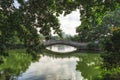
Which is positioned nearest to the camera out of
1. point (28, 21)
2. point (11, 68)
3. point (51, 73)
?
point (28, 21)

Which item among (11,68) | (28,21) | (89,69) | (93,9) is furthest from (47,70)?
(28,21)

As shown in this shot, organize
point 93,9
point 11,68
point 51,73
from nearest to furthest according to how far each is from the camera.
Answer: point 93,9, point 51,73, point 11,68

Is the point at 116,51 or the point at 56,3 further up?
the point at 116,51

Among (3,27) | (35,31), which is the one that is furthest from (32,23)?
(3,27)

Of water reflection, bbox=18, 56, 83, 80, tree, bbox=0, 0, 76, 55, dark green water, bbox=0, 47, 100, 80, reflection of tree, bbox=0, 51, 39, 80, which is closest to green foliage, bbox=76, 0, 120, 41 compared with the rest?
tree, bbox=0, 0, 76, 55

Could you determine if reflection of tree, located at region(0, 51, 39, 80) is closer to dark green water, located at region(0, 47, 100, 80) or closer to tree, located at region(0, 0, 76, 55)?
dark green water, located at region(0, 47, 100, 80)

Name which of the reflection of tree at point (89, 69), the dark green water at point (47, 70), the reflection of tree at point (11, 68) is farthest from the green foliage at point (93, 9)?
the reflection of tree at point (89, 69)

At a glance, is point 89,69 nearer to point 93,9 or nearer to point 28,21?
point 93,9

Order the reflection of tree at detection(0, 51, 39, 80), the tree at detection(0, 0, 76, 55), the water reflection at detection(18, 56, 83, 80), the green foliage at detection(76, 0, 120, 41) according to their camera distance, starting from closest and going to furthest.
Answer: the tree at detection(0, 0, 76, 55) → the green foliage at detection(76, 0, 120, 41) → the reflection of tree at detection(0, 51, 39, 80) → the water reflection at detection(18, 56, 83, 80)

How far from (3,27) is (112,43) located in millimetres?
10499

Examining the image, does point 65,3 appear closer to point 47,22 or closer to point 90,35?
point 47,22

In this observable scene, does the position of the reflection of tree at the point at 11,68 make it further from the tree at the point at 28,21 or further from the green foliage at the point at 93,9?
the tree at the point at 28,21

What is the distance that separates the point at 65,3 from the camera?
973cm

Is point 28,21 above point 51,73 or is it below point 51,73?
below
